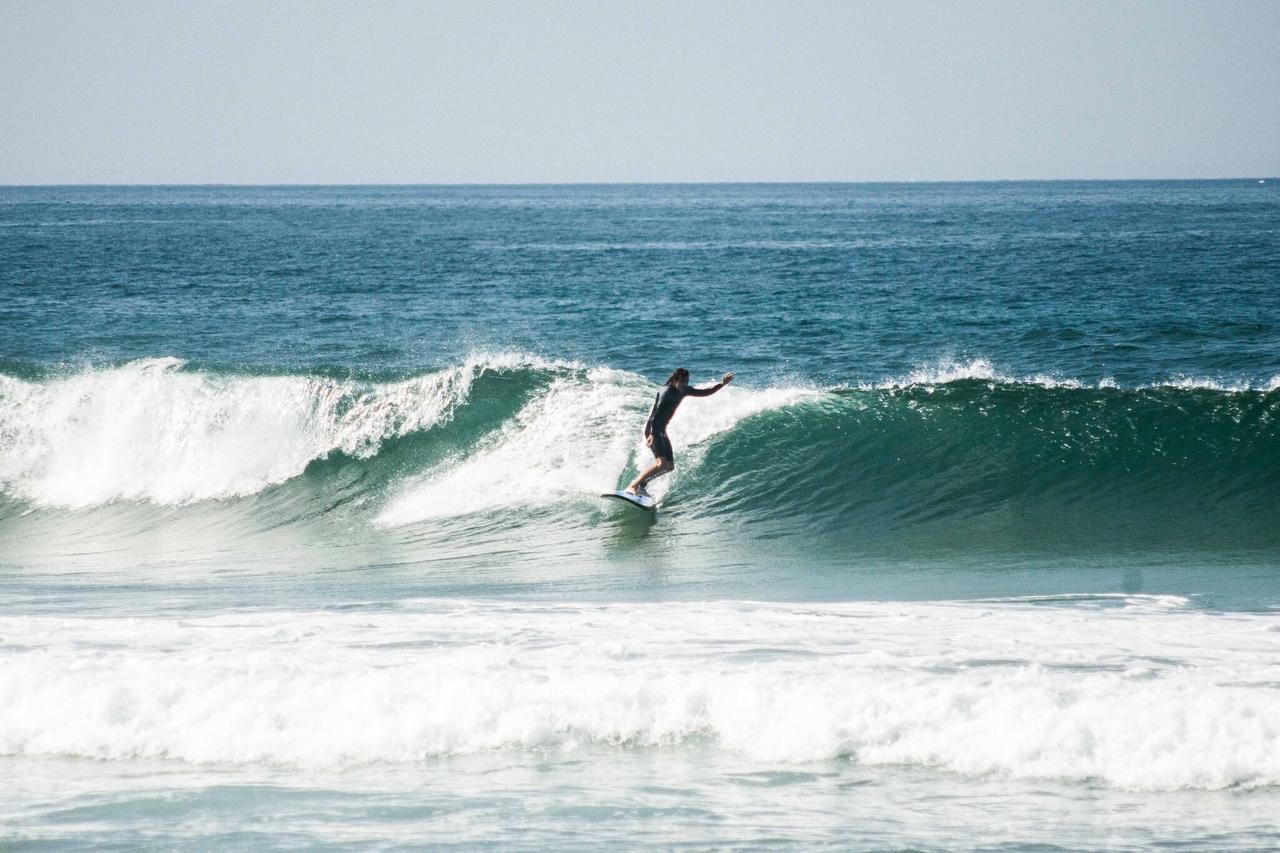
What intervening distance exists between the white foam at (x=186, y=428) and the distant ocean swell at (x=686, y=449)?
0.10ft

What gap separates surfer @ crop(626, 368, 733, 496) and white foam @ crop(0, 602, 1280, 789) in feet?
14.1

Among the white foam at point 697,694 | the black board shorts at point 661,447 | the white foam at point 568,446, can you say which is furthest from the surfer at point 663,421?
the white foam at point 697,694

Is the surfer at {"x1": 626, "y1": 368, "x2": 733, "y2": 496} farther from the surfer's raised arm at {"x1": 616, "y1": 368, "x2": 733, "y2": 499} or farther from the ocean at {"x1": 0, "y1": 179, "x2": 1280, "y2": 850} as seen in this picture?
the ocean at {"x1": 0, "y1": 179, "x2": 1280, "y2": 850}

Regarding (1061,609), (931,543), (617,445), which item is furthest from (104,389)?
(1061,609)

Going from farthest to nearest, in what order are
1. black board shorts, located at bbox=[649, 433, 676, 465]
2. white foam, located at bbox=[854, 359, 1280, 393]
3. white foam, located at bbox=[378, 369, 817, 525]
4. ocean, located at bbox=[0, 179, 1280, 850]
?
white foam, located at bbox=[854, 359, 1280, 393]
white foam, located at bbox=[378, 369, 817, 525]
black board shorts, located at bbox=[649, 433, 676, 465]
ocean, located at bbox=[0, 179, 1280, 850]

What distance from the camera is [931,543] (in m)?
11.4

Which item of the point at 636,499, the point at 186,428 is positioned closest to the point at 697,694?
the point at 636,499

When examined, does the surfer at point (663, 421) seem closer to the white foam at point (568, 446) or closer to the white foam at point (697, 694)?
the white foam at point (568, 446)

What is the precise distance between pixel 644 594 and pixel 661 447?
3105 mm

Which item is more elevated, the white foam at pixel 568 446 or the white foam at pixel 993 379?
the white foam at pixel 993 379

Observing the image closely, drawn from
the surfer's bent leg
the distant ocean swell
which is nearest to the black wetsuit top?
the surfer's bent leg

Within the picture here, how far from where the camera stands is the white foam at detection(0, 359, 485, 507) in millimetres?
15156

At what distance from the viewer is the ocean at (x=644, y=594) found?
5.89 m

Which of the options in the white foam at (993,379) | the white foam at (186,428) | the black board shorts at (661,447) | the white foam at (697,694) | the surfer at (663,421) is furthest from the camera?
the white foam at (993,379)
